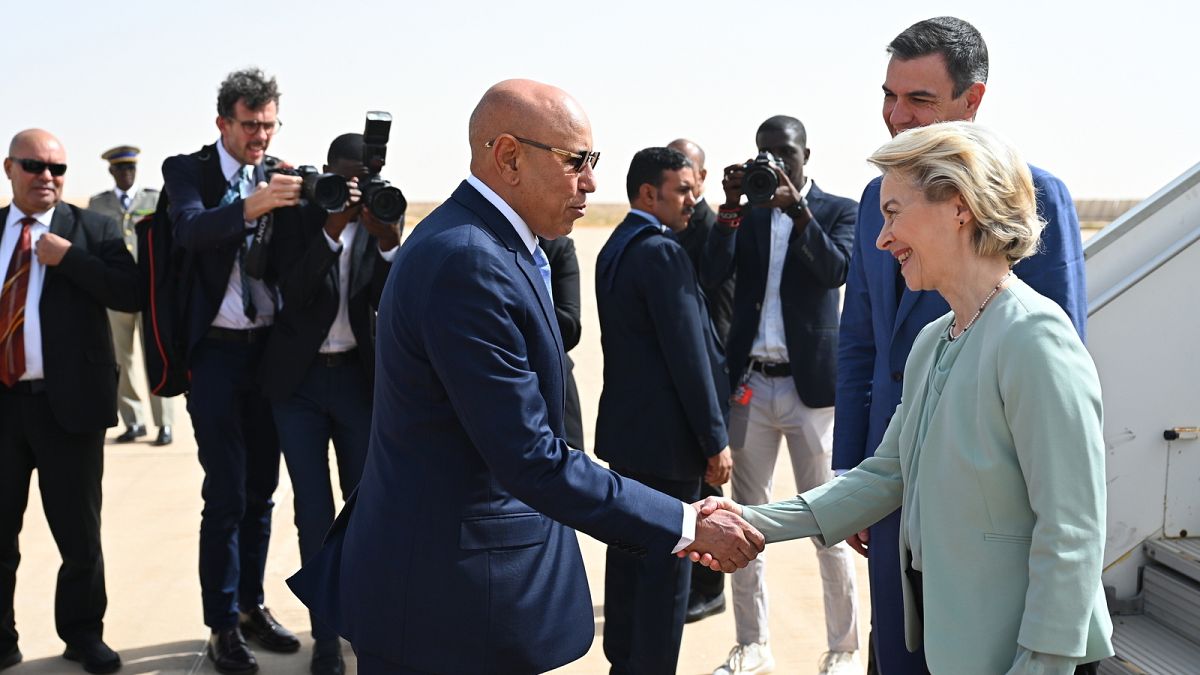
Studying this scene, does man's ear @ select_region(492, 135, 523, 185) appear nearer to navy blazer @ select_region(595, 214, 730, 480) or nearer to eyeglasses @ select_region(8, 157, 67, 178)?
navy blazer @ select_region(595, 214, 730, 480)

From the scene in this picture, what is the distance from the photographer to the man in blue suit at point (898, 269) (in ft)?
9.87

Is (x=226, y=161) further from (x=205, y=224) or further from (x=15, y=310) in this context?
(x=15, y=310)

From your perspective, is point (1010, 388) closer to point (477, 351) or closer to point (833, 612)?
point (477, 351)

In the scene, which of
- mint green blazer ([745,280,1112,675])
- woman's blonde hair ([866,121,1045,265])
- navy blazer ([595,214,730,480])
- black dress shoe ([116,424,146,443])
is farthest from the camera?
black dress shoe ([116,424,146,443])

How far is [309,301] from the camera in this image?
496 cm

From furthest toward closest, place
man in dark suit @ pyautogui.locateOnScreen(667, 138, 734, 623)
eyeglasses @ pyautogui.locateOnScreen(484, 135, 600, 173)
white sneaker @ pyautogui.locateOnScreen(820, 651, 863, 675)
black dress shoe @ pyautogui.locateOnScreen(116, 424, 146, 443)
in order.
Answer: black dress shoe @ pyautogui.locateOnScreen(116, 424, 146, 443) → man in dark suit @ pyautogui.locateOnScreen(667, 138, 734, 623) → white sneaker @ pyautogui.locateOnScreen(820, 651, 863, 675) → eyeglasses @ pyautogui.locateOnScreen(484, 135, 600, 173)

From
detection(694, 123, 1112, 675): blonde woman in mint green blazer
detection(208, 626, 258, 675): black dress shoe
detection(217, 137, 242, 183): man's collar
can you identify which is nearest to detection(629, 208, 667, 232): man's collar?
detection(217, 137, 242, 183): man's collar

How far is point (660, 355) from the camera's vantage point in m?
4.80

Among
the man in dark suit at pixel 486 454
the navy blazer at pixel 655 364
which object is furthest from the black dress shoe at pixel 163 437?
the man in dark suit at pixel 486 454

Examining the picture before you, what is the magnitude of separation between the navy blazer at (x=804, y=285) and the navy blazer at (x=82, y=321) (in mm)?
Result: 2618

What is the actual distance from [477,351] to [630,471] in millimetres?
2237

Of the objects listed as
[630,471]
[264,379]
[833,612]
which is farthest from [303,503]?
[833,612]

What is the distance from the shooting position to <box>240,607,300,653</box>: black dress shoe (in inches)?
210

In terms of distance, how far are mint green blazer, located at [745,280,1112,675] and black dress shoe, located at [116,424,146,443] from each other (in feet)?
27.9
